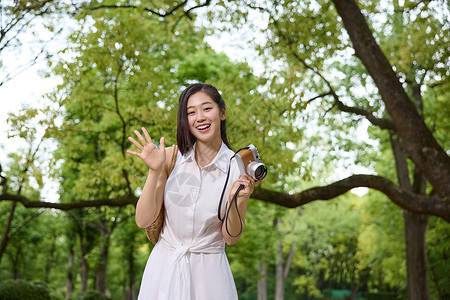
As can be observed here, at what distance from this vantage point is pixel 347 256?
39875 millimetres

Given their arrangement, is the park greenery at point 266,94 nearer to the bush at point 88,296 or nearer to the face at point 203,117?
the bush at point 88,296

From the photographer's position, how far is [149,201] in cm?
258

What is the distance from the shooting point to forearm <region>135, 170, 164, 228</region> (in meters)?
2.57

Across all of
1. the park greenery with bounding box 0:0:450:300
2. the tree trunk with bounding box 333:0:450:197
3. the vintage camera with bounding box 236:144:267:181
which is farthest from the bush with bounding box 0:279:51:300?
the vintage camera with bounding box 236:144:267:181

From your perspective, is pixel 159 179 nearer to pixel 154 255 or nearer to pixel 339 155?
pixel 154 255

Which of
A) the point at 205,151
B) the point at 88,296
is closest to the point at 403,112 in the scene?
the point at 205,151

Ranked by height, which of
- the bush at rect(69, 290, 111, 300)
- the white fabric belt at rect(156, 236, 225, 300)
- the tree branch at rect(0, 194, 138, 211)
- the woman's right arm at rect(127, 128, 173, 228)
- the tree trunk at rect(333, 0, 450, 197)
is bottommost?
the bush at rect(69, 290, 111, 300)

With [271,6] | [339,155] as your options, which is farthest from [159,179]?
[339,155]

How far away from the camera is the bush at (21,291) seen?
1009 centimetres

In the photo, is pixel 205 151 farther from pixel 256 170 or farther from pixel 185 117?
pixel 256 170

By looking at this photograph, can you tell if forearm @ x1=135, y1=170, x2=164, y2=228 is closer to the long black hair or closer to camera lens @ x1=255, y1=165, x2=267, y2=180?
the long black hair

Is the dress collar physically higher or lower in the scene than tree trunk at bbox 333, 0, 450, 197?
lower

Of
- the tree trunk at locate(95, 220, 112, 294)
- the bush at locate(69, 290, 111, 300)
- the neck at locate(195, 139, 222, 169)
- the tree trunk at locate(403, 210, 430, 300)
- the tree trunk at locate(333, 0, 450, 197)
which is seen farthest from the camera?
the tree trunk at locate(95, 220, 112, 294)

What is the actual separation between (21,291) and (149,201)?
358 inches
